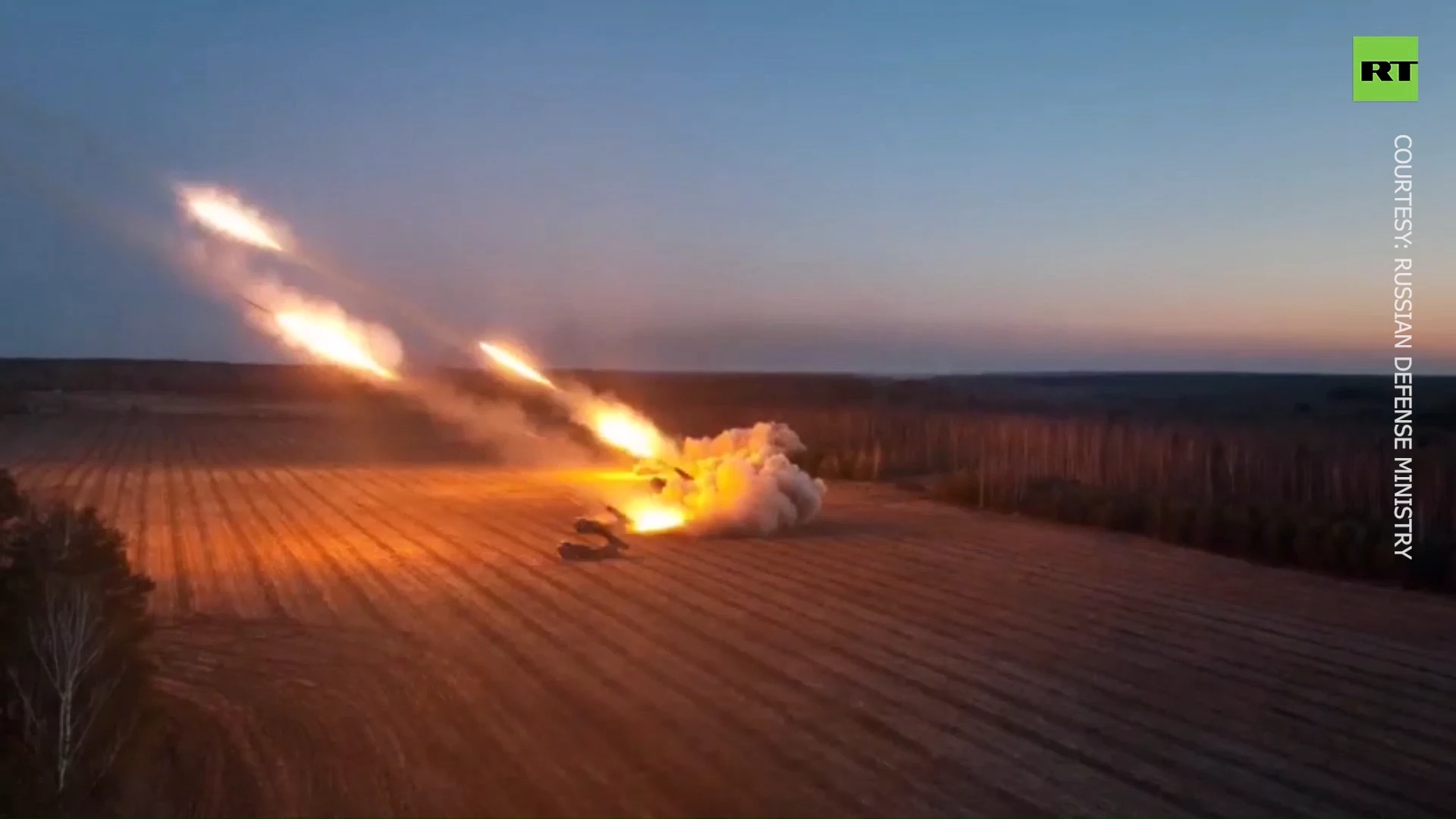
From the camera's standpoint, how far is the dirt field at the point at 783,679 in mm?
8258

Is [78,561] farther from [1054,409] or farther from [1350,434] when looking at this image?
[1054,409]

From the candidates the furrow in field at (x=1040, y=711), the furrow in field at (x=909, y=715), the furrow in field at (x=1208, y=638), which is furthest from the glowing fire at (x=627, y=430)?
the furrow in field at (x=909, y=715)

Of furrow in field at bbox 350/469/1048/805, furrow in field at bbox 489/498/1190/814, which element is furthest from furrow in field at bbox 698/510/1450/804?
furrow in field at bbox 350/469/1048/805

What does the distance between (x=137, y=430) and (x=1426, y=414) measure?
1983 inches

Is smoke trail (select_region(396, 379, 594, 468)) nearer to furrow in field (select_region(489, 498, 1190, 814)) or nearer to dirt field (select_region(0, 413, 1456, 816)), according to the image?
dirt field (select_region(0, 413, 1456, 816))

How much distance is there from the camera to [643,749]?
897 centimetres

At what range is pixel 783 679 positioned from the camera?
11062mm

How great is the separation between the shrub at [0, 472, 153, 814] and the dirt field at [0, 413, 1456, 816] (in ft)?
1.23

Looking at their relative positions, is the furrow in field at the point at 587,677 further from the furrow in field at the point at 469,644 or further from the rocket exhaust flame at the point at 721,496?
the rocket exhaust flame at the point at 721,496

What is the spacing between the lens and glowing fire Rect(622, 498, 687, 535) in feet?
70.4

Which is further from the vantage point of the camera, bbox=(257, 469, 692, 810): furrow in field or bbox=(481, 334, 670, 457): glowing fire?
bbox=(481, 334, 670, 457): glowing fire

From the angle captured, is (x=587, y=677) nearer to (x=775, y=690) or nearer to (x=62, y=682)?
(x=775, y=690)

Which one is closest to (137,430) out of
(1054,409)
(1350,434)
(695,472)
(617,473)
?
(617,473)

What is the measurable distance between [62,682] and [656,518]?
14.2m
